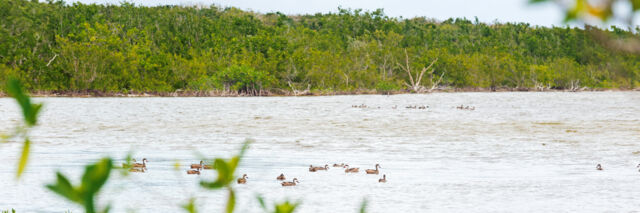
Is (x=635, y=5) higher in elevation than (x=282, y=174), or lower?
higher

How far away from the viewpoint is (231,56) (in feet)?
226

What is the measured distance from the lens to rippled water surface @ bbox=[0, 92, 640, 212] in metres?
9.57

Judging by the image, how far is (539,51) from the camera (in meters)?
98.7

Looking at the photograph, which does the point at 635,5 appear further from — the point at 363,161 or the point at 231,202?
the point at 363,161

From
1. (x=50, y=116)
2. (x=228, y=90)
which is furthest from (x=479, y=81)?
(x=50, y=116)

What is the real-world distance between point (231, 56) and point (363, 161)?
55.3m

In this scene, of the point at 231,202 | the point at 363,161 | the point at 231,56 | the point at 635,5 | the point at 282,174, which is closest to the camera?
the point at 635,5

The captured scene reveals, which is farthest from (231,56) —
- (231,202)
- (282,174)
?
(231,202)

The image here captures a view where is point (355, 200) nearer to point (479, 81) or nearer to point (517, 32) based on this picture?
point (479, 81)

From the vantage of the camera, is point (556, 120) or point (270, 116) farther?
point (270, 116)

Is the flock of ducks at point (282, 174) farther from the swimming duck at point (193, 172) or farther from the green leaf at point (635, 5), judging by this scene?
the green leaf at point (635, 5)

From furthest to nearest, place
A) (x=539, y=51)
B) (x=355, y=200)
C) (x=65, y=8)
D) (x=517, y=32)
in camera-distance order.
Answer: (x=517, y=32) < (x=539, y=51) < (x=65, y=8) < (x=355, y=200)

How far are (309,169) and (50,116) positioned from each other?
2020 cm

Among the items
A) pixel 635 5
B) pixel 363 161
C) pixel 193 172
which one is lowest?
pixel 363 161
